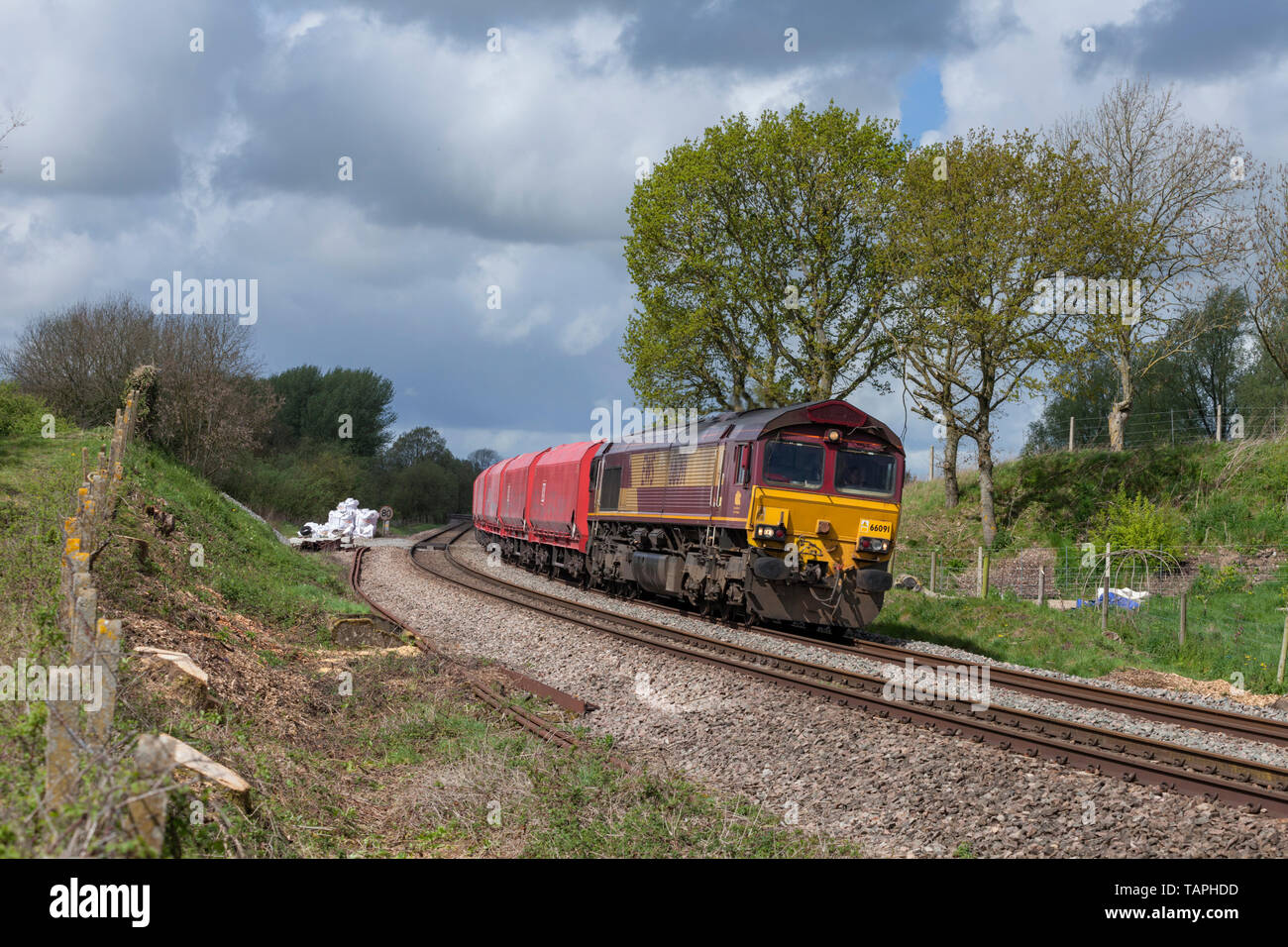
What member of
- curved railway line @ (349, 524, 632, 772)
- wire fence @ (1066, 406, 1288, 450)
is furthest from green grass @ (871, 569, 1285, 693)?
wire fence @ (1066, 406, 1288, 450)

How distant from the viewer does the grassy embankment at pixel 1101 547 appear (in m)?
16.6

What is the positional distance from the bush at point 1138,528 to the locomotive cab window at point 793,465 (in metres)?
10.2

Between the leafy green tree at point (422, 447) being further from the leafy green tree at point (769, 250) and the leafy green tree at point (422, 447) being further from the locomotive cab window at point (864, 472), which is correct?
the locomotive cab window at point (864, 472)

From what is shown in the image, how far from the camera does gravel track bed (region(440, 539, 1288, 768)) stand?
972 cm

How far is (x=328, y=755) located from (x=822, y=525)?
9.83m

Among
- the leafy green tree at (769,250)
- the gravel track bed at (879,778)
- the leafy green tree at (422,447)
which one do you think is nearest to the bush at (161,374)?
the leafy green tree at (769,250)

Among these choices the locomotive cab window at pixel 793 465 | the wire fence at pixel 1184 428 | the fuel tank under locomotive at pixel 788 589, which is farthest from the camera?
the wire fence at pixel 1184 428

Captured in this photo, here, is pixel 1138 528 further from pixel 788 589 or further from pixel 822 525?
pixel 788 589

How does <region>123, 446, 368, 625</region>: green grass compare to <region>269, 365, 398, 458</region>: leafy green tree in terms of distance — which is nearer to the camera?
<region>123, 446, 368, 625</region>: green grass

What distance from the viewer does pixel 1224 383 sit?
142ft

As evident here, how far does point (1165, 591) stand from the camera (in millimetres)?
21703

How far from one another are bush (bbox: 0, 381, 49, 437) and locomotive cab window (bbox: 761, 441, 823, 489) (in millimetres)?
19933

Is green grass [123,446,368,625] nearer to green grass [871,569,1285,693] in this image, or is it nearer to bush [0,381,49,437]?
bush [0,381,49,437]
